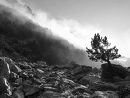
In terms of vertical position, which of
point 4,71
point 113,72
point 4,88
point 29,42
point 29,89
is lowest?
point 29,89

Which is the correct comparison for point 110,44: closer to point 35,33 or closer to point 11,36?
point 11,36

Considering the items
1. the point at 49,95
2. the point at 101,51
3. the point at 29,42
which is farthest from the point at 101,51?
the point at 29,42

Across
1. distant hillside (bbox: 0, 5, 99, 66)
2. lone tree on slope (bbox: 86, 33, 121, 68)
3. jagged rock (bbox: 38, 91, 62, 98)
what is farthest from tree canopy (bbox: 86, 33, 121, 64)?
distant hillside (bbox: 0, 5, 99, 66)

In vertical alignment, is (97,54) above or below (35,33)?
below

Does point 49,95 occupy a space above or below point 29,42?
below

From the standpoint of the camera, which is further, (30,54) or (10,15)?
(10,15)

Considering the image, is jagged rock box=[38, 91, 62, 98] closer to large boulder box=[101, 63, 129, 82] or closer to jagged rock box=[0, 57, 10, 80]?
jagged rock box=[0, 57, 10, 80]

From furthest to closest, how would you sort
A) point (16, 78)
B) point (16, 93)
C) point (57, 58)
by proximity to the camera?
point (57, 58) → point (16, 78) → point (16, 93)

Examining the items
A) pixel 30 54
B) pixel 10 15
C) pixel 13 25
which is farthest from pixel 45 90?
pixel 10 15

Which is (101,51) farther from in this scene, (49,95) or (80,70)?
(49,95)

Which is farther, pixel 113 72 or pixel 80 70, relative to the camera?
pixel 80 70

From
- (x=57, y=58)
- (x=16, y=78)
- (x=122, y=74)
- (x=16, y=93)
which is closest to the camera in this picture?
(x=16, y=93)

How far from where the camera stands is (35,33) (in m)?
167

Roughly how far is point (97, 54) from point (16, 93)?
86.9ft
